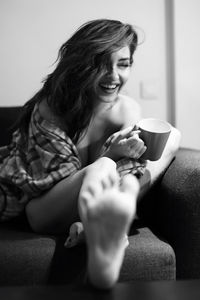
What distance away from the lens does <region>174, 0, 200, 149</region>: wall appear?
203 cm

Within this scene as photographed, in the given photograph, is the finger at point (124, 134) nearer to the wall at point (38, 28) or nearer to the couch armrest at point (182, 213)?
the couch armrest at point (182, 213)

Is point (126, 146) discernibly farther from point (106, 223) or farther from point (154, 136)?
point (106, 223)

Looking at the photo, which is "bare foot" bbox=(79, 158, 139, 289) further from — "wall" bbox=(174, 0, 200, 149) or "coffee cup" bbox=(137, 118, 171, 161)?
"wall" bbox=(174, 0, 200, 149)

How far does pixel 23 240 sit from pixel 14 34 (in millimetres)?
1141

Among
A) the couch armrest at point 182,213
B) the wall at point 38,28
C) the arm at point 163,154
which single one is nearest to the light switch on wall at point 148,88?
the wall at point 38,28

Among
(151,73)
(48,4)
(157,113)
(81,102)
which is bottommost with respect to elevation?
(157,113)

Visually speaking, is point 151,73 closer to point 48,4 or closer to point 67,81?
point 48,4

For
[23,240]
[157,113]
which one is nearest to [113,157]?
[23,240]

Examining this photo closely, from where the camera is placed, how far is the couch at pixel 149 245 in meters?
1.05

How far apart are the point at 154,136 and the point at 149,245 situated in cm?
29

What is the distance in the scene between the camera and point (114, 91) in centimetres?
143

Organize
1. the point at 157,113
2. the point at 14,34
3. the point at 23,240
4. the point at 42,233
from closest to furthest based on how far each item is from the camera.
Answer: the point at 23,240, the point at 42,233, the point at 14,34, the point at 157,113

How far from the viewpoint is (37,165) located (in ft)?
4.32

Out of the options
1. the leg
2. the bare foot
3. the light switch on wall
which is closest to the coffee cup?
the leg
